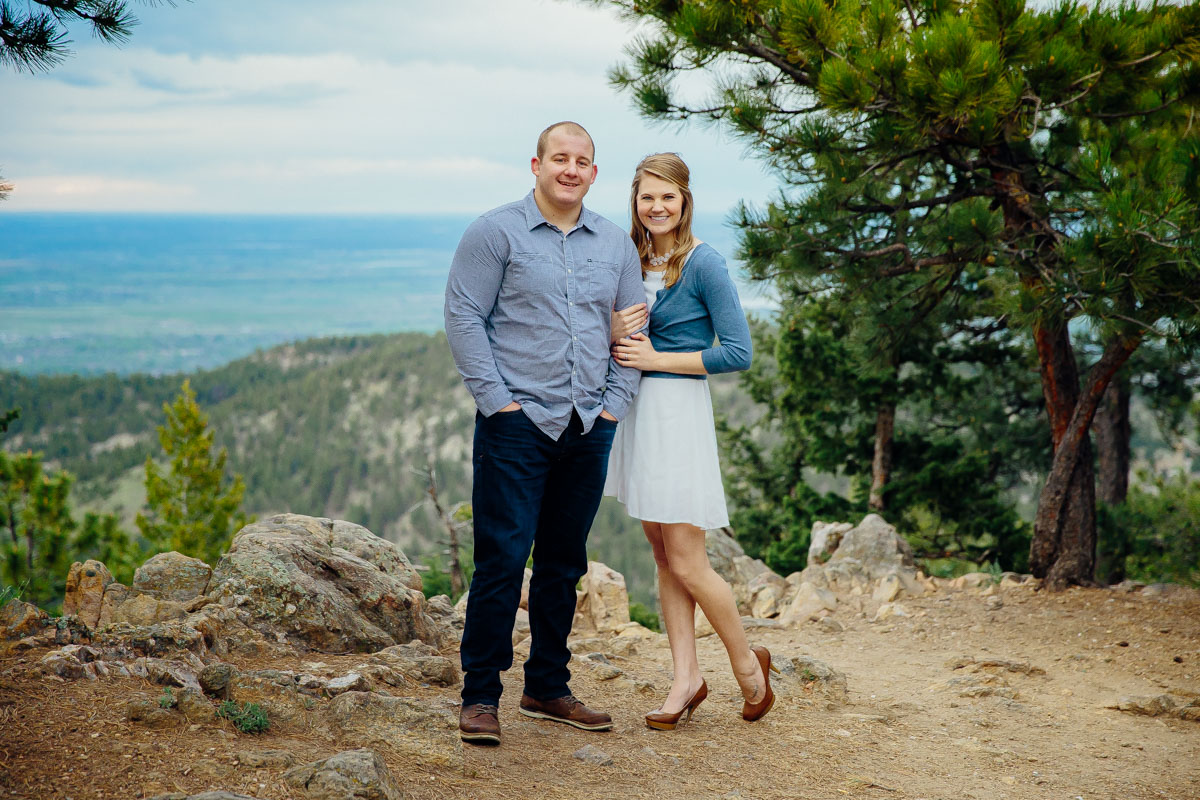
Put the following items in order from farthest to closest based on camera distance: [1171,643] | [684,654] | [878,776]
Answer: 1. [1171,643]
2. [684,654]
3. [878,776]

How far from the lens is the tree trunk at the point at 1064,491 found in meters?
6.71

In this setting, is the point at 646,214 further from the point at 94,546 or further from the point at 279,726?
the point at 94,546

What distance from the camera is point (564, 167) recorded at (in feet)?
9.77

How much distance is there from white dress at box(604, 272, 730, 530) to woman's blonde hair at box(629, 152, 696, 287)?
43cm

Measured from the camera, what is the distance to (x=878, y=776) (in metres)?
3.24

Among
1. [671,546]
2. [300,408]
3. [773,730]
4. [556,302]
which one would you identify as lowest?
[300,408]

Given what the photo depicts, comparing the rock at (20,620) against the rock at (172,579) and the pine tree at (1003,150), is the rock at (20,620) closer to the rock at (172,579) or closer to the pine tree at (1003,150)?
the rock at (172,579)

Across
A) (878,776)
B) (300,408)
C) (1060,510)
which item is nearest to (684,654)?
(878,776)

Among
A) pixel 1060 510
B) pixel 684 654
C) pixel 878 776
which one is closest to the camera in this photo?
pixel 878 776

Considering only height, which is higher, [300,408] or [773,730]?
[773,730]

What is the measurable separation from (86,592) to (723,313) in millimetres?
3212

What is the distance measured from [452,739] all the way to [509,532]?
704mm

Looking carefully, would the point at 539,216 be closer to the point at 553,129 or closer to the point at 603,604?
the point at 553,129

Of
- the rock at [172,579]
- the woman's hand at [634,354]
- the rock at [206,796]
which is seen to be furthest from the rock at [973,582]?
the rock at [206,796]
